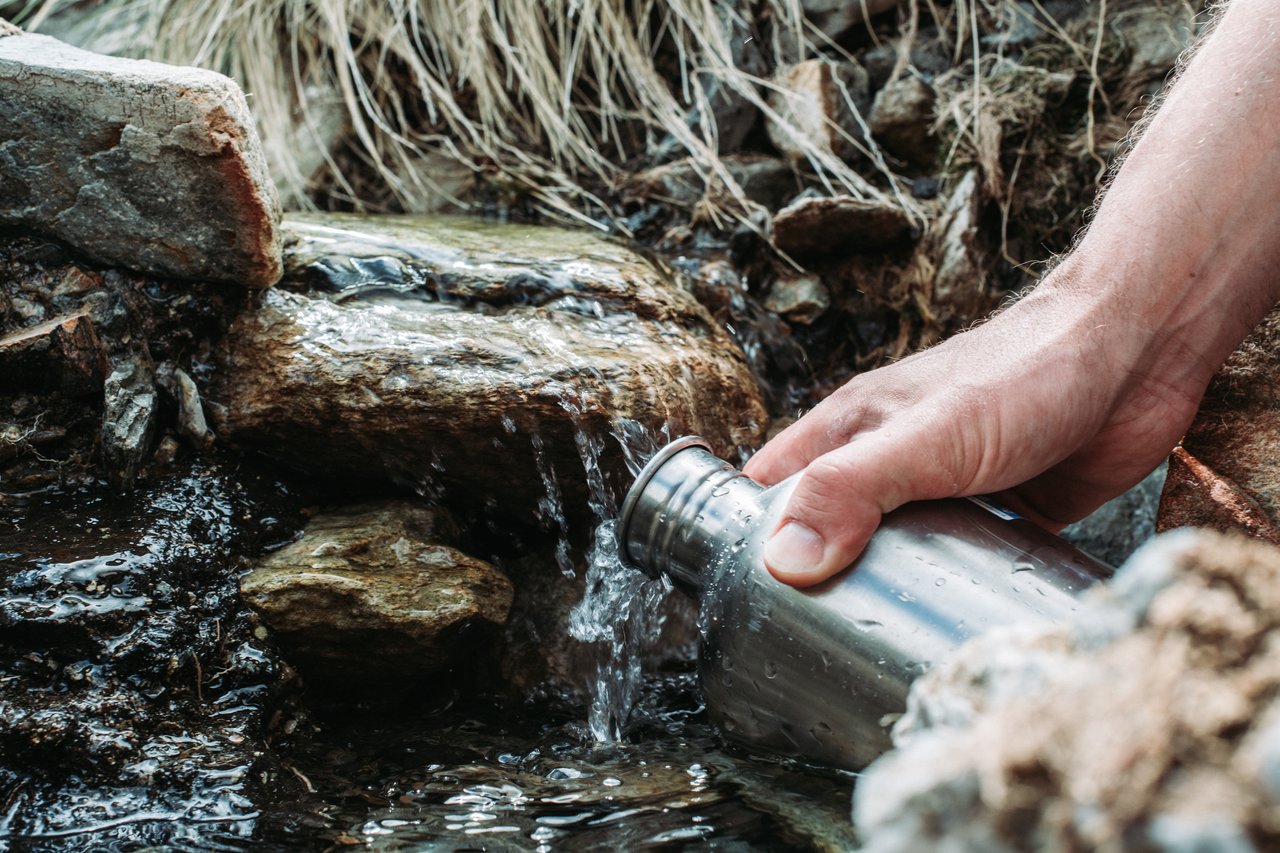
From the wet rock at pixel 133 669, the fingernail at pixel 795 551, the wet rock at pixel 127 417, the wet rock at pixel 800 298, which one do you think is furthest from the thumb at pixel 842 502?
the wet rock at pixel 800 298

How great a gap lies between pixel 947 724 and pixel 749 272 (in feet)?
9.80

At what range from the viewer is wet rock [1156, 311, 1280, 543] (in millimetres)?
2008

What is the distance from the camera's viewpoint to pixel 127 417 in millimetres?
2275

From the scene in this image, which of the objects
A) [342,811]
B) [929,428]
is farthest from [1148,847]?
[342,811]

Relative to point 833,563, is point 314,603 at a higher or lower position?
lower

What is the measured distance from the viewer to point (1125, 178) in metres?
2.09

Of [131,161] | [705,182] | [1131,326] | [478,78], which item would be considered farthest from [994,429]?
[478,78]

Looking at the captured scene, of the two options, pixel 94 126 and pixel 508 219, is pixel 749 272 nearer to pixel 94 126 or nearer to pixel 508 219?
pixel 508 219

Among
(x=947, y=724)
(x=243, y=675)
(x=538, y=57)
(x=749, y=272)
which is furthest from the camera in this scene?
(x=538, y=57)

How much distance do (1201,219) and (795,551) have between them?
1.14m

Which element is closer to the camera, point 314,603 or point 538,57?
point 314,603

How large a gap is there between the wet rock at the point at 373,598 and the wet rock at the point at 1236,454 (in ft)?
5.10

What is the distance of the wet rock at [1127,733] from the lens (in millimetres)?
558

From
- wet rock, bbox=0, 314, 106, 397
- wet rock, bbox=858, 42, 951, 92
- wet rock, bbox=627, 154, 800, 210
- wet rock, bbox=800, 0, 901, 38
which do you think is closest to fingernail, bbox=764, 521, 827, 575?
wet rock, bbox=0, 314, 106, 397
